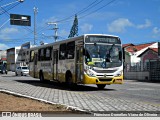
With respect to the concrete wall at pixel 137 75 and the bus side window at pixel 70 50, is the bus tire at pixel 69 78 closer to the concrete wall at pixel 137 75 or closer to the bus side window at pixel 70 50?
the bus side window at pixel 70 50

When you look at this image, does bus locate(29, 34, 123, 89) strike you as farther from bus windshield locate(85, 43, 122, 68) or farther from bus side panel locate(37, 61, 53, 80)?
bus side panel locate(37, 61, 53, 80)

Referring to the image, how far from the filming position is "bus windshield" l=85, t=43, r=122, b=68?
19656mm

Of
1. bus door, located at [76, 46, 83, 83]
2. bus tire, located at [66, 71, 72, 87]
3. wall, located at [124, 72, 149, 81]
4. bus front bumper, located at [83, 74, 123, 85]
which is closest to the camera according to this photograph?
bus front bumper, located at [83, 74, 123, 85]

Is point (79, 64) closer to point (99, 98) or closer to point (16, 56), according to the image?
point (99, 98)

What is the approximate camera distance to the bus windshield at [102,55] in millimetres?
19656

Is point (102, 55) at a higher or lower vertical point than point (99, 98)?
higher

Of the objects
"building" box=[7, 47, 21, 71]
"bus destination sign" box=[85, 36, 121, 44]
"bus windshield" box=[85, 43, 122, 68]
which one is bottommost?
"bus windshield" box=[85, 43, 122, 68]

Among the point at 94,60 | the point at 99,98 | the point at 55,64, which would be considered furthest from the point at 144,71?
the point at 99,98

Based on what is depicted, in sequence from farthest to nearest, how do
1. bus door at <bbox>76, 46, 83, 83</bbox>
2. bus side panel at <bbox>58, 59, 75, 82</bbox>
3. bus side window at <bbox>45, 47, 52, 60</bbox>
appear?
bus side window at <bbox>45, 47, 52, 60</bbox>
bus side panel at <bbox>58, 59, 75, 82</bbox>
bus door at <bbox>76, 46, 83, 83</bbox>

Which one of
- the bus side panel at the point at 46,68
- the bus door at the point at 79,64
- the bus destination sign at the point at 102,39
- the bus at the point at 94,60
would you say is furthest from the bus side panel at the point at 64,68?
the bus side panel at the point at 46,68

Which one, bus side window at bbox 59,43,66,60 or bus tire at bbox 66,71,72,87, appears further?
bus side window at bbox 59,43,66,60

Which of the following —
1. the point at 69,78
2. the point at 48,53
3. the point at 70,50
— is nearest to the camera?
the point at 70,50

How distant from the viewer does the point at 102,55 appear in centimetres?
1981

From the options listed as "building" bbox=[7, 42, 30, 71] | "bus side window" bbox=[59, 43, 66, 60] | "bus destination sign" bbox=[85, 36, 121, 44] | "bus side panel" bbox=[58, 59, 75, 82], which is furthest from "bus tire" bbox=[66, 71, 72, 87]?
"building" bbox=[7, 42, 30, 71]
